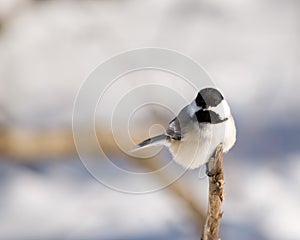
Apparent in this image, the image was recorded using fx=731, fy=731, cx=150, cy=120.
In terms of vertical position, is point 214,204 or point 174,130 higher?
point 174,130

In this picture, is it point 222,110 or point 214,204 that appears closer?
point 214,204

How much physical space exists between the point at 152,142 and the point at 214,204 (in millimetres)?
270

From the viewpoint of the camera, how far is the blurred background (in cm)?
164

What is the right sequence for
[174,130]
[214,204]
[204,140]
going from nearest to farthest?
[214,204] < [204,140] < [174,130]

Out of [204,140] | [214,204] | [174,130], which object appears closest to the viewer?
[214,204]

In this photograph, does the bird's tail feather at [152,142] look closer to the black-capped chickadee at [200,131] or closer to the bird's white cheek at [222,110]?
the black-capped chickadee at [200,131]

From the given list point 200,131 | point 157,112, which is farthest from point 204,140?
point 157,112

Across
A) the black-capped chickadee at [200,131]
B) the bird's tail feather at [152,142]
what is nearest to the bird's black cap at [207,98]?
the black-capped chickadee at [200,131]

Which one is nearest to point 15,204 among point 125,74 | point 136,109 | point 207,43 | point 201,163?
point 207,43

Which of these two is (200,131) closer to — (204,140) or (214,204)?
(204,140)

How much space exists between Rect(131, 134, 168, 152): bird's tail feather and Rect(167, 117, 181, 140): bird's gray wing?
0.05 feet

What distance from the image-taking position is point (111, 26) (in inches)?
103

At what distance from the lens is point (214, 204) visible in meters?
1.10

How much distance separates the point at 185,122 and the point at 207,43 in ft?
5.62
